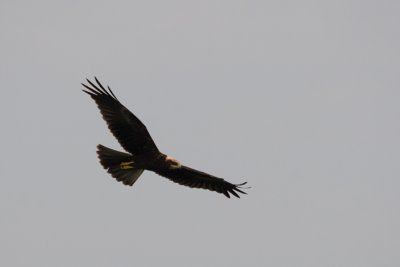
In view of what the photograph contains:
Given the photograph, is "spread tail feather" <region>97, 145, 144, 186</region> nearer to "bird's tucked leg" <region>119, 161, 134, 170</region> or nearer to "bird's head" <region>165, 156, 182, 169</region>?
"bird's tucked leg" <region>119, 161, 134, 170</region>

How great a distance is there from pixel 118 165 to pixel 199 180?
2099 millimetres

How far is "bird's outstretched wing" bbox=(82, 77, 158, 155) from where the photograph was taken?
17.4 metres

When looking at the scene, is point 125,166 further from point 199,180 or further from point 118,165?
point 199,180

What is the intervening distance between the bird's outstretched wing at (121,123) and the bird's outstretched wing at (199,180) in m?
1.05

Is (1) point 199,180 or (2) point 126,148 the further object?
(1) point 199,180

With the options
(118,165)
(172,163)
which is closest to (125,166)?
(118,165)

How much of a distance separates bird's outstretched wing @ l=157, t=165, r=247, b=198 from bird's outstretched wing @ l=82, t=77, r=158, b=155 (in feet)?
3.44

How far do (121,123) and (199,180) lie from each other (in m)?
2.50

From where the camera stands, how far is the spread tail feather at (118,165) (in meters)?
17.6

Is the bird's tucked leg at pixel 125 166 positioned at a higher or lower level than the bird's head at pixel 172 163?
lower

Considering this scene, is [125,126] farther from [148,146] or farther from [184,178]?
[184,178]

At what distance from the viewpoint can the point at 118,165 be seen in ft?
58.3

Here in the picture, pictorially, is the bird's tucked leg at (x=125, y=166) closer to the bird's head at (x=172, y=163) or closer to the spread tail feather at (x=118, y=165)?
the spread tail feather at (x=118, y=165)

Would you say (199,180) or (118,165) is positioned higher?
(199,180)
